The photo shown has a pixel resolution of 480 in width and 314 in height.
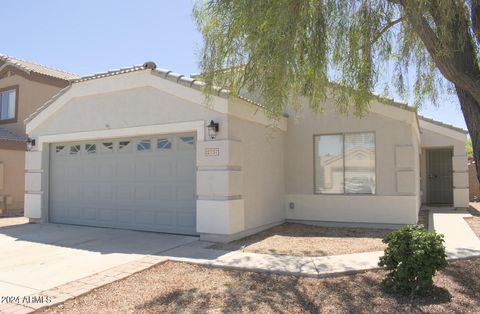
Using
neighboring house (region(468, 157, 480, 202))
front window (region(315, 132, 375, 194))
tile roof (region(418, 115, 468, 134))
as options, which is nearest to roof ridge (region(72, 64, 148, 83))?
front window (region(315, 132, 375, 194))

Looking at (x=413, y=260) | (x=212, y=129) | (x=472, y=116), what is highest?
(x=212, y=129)

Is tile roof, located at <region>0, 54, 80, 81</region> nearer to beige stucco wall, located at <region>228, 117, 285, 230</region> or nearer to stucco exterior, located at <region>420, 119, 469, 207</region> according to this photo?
beige stucco wall, located at <region>228, 117, 285, 230</region>

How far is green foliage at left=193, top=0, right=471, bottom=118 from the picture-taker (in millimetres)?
5797

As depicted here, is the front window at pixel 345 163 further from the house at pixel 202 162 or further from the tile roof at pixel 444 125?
the tile roof at pixel 444 125

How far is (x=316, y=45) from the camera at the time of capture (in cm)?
625

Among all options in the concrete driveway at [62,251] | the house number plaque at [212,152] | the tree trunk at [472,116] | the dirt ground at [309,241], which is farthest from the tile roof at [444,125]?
the concrete driveway at [62,251]

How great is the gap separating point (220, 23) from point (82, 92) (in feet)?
20.0

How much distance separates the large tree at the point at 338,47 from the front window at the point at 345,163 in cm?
365

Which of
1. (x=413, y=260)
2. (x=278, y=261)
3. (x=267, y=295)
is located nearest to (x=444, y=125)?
(x=278, y=261)

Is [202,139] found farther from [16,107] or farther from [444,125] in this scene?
[16,107]

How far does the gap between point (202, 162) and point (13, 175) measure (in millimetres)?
10958

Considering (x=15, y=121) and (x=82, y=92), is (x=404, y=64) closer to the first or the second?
(x=82, y=92)

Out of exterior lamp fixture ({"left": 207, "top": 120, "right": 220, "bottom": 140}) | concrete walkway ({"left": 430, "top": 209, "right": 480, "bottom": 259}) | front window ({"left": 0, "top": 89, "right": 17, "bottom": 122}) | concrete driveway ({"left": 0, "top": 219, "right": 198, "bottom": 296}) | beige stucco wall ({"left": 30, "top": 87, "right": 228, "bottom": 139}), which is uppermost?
front window ({"left": 0, "top": 89, "right": 17, "bottom": 122})

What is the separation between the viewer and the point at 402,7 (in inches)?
241
